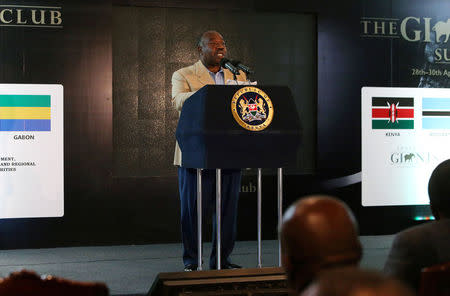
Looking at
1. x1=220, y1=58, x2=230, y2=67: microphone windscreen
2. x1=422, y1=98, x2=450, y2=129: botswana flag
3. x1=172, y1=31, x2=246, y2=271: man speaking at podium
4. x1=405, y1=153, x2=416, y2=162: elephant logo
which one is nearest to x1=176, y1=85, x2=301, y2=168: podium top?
x1=220, y1=58, x2=230, y2=67: microphone windscreen

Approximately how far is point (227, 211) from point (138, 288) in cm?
75

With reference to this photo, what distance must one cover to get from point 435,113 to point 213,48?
3.42 m

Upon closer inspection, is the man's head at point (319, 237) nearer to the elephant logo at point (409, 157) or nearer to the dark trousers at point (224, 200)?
the dark trousers at point (224, 200)

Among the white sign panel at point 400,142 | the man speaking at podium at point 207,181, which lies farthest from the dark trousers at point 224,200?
the white sign panel at point 400,142

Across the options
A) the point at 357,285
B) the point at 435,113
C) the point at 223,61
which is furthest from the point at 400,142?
the point at 357,285

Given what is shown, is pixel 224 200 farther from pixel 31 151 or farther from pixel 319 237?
pixel 319 237

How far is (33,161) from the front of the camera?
5680 mm

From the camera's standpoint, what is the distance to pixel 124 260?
5086 millimetres

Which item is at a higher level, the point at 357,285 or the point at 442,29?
the point at 442,29

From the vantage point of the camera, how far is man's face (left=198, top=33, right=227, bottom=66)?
12.8 ft

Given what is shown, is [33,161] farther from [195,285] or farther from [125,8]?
[195,285]

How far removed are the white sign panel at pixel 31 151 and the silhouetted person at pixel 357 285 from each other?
5.28 m

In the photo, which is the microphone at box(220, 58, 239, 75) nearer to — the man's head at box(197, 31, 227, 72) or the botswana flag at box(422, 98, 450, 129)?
the man's head at box(197, 31, 227, 72)

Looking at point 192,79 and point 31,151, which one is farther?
point 31,151
